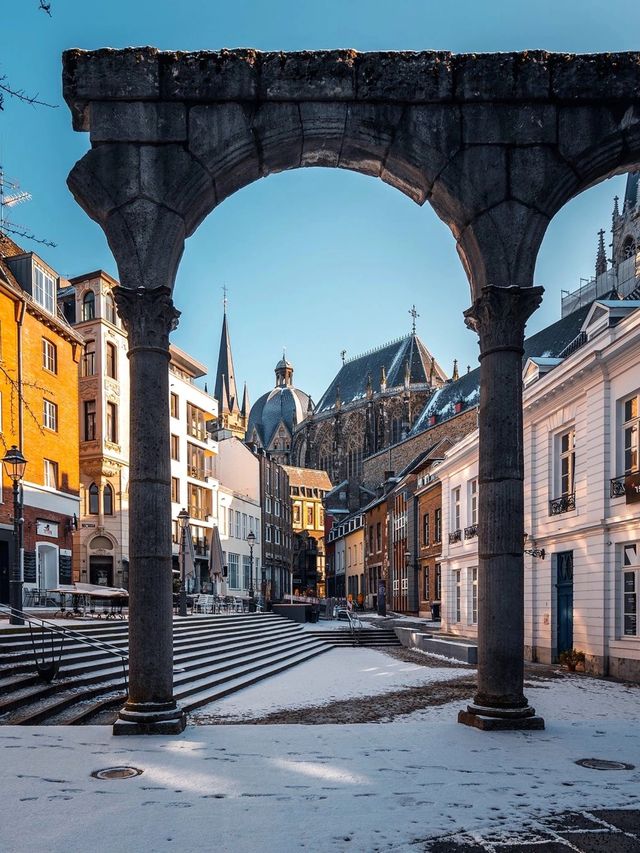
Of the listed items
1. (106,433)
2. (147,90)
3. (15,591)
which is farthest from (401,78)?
(106,433)

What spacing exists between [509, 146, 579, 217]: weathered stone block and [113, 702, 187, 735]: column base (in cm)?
706

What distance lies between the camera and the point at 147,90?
8.89 m

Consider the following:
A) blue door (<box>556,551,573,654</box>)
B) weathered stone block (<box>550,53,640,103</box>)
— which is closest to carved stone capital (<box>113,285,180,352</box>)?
weathered stone block (<box>550,53,640,103</box>)

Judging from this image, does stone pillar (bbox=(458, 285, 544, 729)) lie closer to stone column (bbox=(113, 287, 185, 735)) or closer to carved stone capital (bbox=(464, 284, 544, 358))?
carved stone capital (bbox=(464, 284, 544, 358))

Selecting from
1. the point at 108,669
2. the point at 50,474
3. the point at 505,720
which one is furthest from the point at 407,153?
the point at 50,474

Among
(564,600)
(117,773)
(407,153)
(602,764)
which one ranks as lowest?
(564,600)

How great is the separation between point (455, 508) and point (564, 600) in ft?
43.6

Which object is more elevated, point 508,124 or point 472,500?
point 508,124

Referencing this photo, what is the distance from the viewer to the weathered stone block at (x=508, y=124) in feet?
30.0

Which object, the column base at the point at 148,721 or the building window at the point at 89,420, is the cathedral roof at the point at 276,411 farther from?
the column base at the point at 148,721

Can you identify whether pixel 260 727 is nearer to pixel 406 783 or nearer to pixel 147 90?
pixel 406 783

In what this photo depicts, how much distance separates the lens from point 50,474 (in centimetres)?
3000

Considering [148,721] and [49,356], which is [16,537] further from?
[49,356]

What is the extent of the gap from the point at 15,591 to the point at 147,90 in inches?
541
